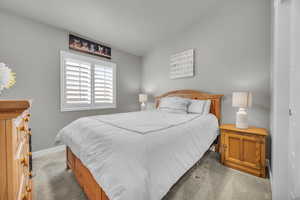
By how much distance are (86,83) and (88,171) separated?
2243 millimetres

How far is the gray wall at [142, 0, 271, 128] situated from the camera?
2.04 m

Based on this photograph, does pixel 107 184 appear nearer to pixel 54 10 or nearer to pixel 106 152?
pixel 106 152

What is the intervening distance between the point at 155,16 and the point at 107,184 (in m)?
2.94

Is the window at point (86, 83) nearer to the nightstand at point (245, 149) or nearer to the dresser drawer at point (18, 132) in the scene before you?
the dresser drawer at point (18, 132)

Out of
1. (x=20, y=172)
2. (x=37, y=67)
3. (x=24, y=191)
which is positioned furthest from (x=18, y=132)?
(x=37, y=67)

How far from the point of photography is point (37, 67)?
7.43 feet

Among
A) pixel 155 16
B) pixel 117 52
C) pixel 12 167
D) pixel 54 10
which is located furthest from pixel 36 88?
pixel 155 16

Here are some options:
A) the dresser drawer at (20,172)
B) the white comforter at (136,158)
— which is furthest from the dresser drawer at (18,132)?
the white comforter at (136,158)

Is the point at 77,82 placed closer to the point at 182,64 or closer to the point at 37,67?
the point at 37,67

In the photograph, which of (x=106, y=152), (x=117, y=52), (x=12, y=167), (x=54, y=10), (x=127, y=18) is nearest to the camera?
(x=12, y=167)

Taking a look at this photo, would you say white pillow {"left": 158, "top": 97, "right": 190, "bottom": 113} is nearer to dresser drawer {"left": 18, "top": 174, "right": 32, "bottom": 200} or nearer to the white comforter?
the white comforter

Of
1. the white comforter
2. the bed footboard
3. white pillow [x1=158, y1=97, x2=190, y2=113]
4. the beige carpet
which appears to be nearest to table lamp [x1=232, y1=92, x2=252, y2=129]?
the beige carpet

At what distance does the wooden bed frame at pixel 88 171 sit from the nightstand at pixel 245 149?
0.63m

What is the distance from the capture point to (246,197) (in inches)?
Result: 52.5
